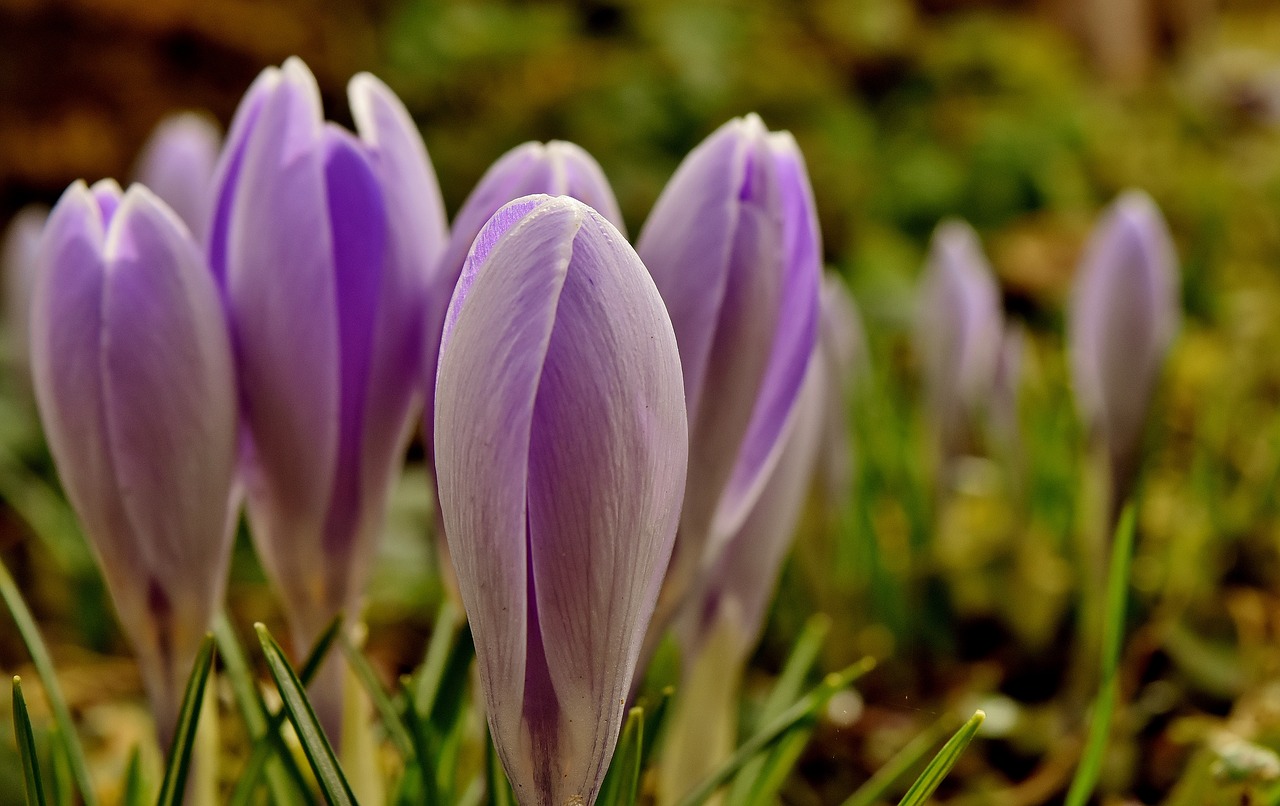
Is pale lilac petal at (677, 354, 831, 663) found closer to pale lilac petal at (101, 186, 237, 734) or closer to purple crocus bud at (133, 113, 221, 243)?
pale lilac petal at (101, 186, 237, 734)

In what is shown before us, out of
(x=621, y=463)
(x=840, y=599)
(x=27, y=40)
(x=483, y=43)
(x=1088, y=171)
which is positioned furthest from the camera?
(x=1088, y=171)

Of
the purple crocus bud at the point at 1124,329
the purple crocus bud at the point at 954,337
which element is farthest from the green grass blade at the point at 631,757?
the purple crocus bud at the point at 954,337

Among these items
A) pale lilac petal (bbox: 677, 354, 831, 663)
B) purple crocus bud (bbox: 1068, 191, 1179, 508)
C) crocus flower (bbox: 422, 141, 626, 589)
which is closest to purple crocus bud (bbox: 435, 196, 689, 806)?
crocus flower (bbox: 422, 141, 626, 589)

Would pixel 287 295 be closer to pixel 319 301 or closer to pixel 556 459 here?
pixel 319 301

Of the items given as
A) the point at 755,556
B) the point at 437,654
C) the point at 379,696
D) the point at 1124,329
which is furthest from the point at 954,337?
the point at 379,696

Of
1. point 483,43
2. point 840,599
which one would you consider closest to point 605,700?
point 840,599

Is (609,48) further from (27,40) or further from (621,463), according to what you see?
(621,463)

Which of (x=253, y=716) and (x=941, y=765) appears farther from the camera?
(x=253, y=716)
